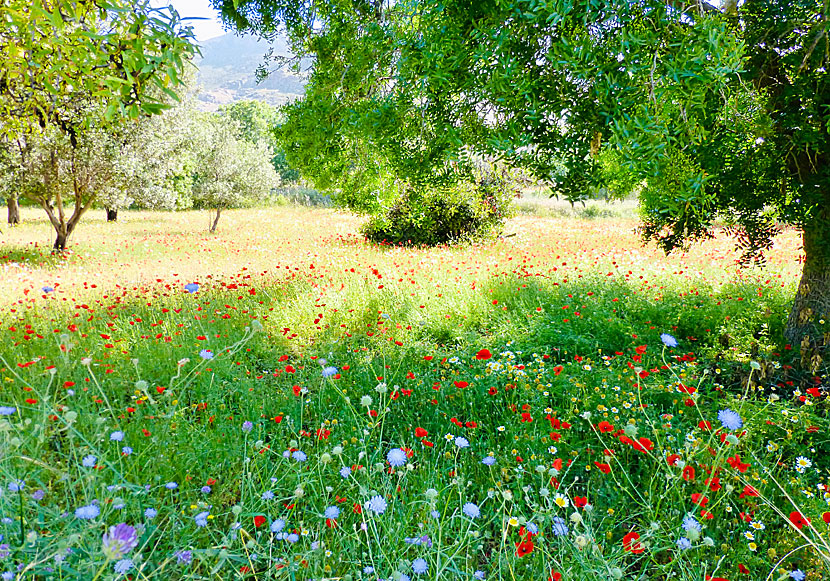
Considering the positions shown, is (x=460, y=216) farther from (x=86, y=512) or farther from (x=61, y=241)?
(x=86, y=512)

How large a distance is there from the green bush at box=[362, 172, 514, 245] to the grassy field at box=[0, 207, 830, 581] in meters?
4.66

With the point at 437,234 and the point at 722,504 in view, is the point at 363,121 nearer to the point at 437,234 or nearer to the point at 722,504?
the point at 722,504

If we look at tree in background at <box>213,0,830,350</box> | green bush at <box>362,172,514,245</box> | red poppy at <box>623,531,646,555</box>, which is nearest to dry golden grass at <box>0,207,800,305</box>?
green bush at <box>362,172,514,245</box>

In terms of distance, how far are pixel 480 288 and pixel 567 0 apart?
549 centimetres

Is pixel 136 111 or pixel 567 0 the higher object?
pixel 567 0

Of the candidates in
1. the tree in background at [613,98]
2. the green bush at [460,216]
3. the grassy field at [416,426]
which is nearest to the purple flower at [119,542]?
the grassy field at [416,426]

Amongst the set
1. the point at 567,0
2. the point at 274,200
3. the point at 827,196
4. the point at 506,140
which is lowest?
the point at 274,200

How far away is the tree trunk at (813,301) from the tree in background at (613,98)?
0.02 metres

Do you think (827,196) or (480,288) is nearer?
(827,196)

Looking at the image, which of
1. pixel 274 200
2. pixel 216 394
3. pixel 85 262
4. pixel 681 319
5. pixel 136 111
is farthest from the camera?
pixel 274 200

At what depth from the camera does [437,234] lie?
15352mm

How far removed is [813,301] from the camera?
496 centimetres

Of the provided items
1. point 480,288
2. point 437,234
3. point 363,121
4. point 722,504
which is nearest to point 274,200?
point 437,234

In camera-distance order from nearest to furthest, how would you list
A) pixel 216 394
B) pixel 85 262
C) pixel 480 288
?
pixel 216 394 < pixel 480 288 < pixel 85 262
